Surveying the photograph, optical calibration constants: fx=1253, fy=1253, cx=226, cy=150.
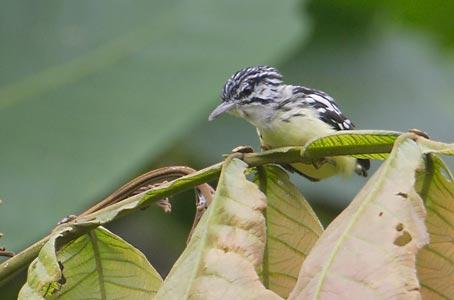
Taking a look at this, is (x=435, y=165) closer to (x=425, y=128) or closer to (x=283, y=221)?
(x=283, y=221)

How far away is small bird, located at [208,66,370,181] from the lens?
11.8ft

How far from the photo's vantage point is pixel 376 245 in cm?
176

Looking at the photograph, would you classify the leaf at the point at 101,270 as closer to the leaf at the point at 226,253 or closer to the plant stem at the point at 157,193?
the plant stem at the point at 157,193

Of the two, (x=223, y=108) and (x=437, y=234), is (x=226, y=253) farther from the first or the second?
(x=223, y=108)

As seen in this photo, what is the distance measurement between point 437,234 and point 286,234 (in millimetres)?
289

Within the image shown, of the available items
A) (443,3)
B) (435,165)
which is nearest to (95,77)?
(443,3)

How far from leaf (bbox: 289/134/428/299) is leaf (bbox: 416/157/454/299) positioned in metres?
0.09

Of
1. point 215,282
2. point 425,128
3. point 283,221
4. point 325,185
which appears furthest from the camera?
point 425,128

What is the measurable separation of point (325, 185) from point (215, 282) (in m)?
3.57

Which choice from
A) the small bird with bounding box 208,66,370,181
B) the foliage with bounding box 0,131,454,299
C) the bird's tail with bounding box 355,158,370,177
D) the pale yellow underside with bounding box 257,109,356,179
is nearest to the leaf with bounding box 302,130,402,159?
the foliage with bounding box 0,131,454,299

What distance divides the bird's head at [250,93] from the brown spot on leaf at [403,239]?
2089mm

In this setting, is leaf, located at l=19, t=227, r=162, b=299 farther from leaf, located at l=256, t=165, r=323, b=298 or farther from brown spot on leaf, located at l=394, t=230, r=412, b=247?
brown spot on leaf, located at l=394, t=230, r=412, b=247

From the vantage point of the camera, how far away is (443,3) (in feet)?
20.9

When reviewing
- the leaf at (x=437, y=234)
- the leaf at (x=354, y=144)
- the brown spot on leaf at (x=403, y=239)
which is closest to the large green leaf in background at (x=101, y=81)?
the leaf at (x=354, y=144)
